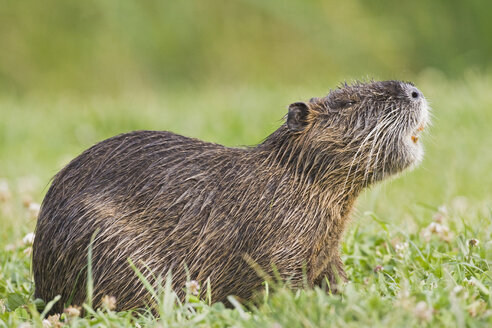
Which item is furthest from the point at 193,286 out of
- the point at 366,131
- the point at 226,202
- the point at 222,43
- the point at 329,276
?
the point at 222,43

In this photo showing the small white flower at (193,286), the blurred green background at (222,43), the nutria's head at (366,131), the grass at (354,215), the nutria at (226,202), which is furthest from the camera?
the blurred green background at (222,43)

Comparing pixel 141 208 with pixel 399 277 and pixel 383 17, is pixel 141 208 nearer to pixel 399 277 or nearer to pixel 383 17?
pixel 399 277

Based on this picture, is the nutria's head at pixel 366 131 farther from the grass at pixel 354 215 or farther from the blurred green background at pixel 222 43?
the blurred green background at pixel 222 43

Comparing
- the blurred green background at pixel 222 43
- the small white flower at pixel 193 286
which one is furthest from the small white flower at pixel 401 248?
the blurred green background at pixel 222 43

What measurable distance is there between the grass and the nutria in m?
0.15

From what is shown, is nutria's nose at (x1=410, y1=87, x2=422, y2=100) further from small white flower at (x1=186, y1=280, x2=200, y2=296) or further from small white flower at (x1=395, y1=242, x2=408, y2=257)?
small white flower at (x1=186, y1=280, x2=200, y2=296)

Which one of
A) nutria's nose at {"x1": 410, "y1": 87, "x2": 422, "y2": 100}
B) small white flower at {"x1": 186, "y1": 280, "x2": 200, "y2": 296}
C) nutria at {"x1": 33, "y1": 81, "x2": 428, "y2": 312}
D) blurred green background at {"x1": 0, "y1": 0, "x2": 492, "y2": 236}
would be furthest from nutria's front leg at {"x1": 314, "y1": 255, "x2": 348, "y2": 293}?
blurred green background at {"x1": 0, "y1": 0, "x2": 492, "y2": 236}

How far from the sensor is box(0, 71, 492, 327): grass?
2.55 metres

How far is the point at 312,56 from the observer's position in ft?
43.1

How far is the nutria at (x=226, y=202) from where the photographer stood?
3.30m

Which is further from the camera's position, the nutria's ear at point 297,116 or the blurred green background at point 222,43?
the blurred green background at point 222,43

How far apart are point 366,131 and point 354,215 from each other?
0.43 m

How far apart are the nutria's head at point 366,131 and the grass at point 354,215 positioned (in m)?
0.22

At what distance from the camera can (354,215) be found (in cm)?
362
